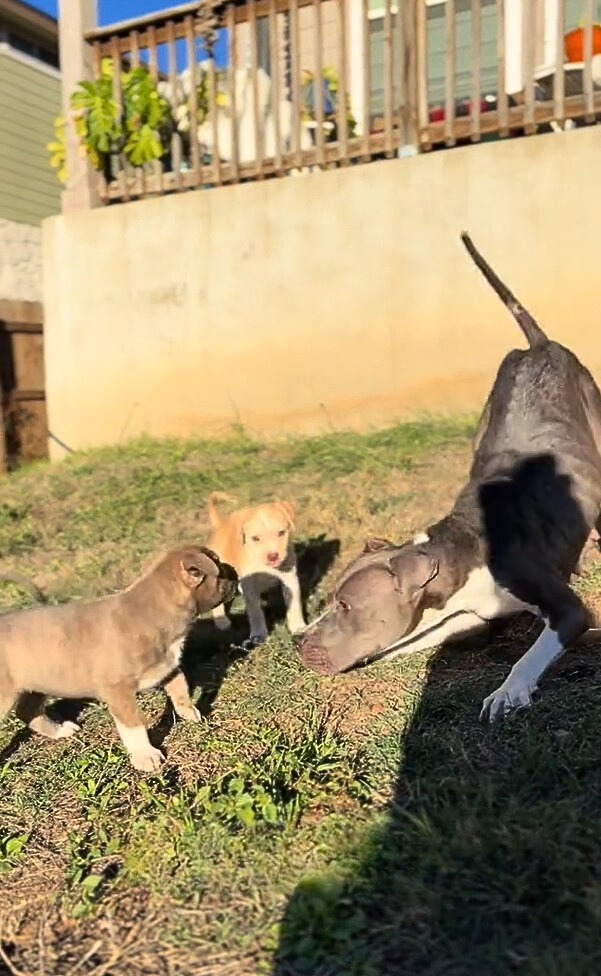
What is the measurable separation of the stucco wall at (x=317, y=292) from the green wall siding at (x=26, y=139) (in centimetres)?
574

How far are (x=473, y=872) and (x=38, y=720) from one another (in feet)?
7.52

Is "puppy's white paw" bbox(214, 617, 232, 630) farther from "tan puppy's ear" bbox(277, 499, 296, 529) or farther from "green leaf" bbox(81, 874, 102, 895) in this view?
"green leaf" bbox(81, 874, 102, 895)

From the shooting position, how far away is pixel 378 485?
6.67 meters

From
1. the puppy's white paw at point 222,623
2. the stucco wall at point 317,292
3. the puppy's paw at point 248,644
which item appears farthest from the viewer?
the stucco wall at point 317,292

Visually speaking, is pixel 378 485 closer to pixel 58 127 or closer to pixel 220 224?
pixel 220 224

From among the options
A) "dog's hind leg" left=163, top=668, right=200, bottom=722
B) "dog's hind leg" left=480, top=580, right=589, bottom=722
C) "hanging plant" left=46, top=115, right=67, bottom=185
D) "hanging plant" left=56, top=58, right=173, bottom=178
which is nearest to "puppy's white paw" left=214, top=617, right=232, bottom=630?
"dog's hind leg" left=163, top=668, right=200, bottom=722

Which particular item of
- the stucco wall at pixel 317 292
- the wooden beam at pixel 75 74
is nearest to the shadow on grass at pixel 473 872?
the stucco wall at pixel 317 292

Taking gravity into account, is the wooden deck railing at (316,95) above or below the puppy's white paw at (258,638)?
above

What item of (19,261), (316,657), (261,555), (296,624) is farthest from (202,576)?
(19,261)

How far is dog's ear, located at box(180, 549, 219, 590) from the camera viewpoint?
3854 mm

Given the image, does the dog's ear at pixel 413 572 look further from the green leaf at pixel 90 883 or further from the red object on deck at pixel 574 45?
the red object on deck at pixel 574 45

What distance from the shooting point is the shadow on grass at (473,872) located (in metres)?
2.33

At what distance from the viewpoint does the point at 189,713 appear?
407cm

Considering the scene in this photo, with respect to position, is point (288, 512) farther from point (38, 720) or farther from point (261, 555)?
point (38, 720)
